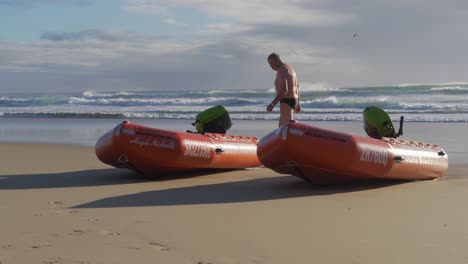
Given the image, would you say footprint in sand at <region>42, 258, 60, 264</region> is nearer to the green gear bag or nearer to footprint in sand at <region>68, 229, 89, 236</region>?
footprint in sand at <region>68, 229, 89, 236</region>

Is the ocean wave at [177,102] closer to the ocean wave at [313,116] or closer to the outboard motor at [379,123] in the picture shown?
the ocean wave at [313,116]

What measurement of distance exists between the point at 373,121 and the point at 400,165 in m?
1.26

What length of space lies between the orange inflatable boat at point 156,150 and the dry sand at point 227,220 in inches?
7.5

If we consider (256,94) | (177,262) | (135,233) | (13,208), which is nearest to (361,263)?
(177,262)

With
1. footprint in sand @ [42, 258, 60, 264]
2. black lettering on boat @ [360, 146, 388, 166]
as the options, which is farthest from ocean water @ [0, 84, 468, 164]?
footprint in sand @ [42, 258, 60, 264]

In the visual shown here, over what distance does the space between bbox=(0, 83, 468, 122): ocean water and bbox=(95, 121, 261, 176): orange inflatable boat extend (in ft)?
45.5

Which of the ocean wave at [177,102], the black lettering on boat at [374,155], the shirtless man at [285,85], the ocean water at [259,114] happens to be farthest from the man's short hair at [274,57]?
the ocean wave at [177,102]

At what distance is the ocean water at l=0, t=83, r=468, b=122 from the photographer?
24750 millimetres

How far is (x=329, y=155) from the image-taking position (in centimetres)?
681

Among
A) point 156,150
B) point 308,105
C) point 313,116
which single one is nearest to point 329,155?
point 156,150

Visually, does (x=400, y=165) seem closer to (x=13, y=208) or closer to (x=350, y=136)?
(x=350, y=136)

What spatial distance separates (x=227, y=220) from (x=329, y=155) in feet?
6.27

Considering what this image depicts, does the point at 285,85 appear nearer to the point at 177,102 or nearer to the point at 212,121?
the point at 212,121

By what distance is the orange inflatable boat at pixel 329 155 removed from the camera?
22.3 ft
